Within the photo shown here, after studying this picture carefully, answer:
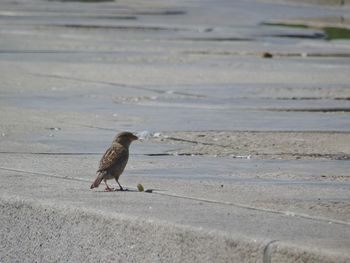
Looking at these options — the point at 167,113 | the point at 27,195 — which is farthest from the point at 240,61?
the point at 27,195

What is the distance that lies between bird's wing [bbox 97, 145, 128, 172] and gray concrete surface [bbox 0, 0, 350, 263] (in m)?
0.23

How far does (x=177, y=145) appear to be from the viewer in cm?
1124

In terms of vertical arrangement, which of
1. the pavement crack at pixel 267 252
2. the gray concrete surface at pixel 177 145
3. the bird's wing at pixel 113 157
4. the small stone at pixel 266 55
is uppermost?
the pavement crack at pixel 267 252

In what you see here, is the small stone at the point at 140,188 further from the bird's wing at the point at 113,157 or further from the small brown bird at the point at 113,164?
the bird's wing at the point at 113,157

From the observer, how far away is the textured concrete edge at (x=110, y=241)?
6.71 m

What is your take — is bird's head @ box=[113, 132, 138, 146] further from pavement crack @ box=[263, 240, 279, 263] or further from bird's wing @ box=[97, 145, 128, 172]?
pavement crack @ box=[263, 240, 279, 263]

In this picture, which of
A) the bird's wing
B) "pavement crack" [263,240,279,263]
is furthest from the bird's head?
"pavement crack" [263,240,279,263]

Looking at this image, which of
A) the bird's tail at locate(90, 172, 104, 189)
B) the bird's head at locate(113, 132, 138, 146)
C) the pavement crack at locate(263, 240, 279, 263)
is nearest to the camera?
the pavement crack at locate(263, 240, 279, 263)

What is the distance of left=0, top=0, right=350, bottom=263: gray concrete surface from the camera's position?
284 inches

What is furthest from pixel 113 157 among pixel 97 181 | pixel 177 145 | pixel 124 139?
pixel 177 145

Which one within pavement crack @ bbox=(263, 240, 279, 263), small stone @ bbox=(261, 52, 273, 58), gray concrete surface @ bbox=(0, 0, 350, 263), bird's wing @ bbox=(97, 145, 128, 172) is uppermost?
pavement crack @ bbox=(263, 240, 279, 263)

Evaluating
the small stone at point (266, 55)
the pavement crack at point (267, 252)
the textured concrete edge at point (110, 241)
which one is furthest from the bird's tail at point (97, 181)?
the small stone at point (266, 55)

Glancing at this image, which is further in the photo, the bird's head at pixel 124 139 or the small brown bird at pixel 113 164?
the bird's head at pixel 124 139

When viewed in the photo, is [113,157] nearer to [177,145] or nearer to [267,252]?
[267,252]
